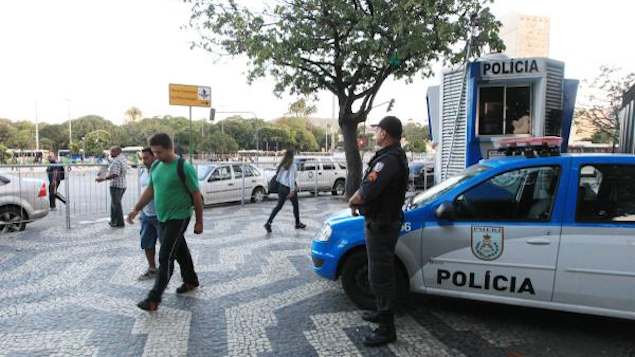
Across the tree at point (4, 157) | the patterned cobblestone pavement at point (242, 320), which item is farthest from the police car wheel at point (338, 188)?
the tree at point (4, 157)

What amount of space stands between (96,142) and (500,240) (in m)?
79.1

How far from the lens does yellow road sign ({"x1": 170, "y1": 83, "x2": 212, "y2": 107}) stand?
12945 mm

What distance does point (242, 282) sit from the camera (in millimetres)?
5309

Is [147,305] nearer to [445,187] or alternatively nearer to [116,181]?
[445,187]

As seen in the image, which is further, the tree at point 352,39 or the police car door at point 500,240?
the tree at point 352,39

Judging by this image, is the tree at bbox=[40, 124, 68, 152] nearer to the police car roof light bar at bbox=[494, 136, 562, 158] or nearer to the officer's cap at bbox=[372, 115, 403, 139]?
the officer's cap at bbox=[372, 115, 403, 139]

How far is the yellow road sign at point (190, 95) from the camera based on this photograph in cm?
1295

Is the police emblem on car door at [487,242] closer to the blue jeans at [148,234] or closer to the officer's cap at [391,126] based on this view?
the officer's cap at [391,126]

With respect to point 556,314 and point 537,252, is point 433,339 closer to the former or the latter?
point 537,252

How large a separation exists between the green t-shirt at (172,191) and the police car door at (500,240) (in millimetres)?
2295

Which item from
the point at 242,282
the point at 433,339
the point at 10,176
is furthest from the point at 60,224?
the point at 433,339

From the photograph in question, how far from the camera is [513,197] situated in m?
3.82

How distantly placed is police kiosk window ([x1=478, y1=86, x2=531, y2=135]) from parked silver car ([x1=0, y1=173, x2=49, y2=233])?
8.57 m

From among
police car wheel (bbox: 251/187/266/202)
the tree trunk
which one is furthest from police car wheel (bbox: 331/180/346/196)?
police car wheel (bbox: 251/187/266/202)
